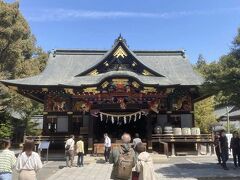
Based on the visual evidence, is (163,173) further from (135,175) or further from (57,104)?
(57,104)

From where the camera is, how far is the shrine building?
21203 millimetres

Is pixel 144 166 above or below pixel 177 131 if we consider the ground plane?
below

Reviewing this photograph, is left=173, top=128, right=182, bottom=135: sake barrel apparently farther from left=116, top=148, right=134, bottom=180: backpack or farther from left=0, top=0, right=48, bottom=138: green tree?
left=116, top=148, right=134, bottom=180: backpack

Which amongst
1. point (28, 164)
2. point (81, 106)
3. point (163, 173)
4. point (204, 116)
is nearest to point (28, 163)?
point (28, 164)

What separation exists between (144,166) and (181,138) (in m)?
15.5

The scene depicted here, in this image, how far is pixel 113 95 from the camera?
21.7 m

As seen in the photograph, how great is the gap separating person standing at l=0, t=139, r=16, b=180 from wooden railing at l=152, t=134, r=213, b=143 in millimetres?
15366

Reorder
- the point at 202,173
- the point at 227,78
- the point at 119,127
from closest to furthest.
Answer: the point at 227,78, the point at 202,173, the point at 119,127

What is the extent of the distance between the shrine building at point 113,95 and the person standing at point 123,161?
1350 centimetres

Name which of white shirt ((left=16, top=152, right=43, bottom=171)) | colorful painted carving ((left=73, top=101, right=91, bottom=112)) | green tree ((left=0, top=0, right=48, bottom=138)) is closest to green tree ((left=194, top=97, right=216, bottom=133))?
colorful painted carving ((left=73, top=101, right=91, bottom=112))

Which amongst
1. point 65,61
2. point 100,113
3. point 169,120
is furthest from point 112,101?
point 65,61

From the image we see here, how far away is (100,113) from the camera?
21703 millimetres

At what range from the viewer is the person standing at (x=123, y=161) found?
21.9ft

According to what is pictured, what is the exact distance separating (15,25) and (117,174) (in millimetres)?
26218
